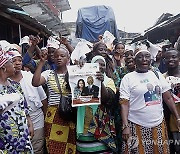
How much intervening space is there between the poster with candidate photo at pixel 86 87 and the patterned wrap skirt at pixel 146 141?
2.32ft

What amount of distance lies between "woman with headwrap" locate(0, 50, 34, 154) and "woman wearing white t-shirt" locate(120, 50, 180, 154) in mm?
1308

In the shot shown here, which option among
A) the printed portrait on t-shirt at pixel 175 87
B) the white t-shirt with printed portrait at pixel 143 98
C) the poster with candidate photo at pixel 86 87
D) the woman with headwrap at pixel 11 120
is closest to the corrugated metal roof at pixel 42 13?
the printed portrait on t-shirt at pixel 175 87

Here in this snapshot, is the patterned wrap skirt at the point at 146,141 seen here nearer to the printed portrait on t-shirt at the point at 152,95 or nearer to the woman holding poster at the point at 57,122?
the printed portrait on t-shirt at the point at 152,95

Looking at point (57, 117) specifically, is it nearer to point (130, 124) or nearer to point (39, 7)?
point (130, 124)

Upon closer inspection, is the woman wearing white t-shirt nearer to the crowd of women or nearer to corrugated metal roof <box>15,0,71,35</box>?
the crowd of women

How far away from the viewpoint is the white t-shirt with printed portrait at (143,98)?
12.7 feet

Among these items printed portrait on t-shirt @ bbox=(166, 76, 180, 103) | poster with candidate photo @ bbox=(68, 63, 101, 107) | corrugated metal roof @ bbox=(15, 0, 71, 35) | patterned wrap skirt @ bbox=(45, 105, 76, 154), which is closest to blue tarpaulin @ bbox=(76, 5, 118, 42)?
corrugated metal roof @ bbox=(15, 0, 71, 35)

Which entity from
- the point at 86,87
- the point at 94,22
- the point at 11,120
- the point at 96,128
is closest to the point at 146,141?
the point at 96,128

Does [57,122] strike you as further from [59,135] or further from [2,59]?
[2,59]

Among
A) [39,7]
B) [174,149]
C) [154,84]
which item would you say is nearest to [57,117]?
[154,84]

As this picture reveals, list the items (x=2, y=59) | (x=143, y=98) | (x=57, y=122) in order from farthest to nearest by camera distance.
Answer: (x=57, y=122) → (x=143, y=98) → (x=2, y=59)

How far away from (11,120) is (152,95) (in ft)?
5.71

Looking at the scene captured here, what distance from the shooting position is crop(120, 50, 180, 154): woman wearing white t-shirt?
388cm

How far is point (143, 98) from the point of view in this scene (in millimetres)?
3871
